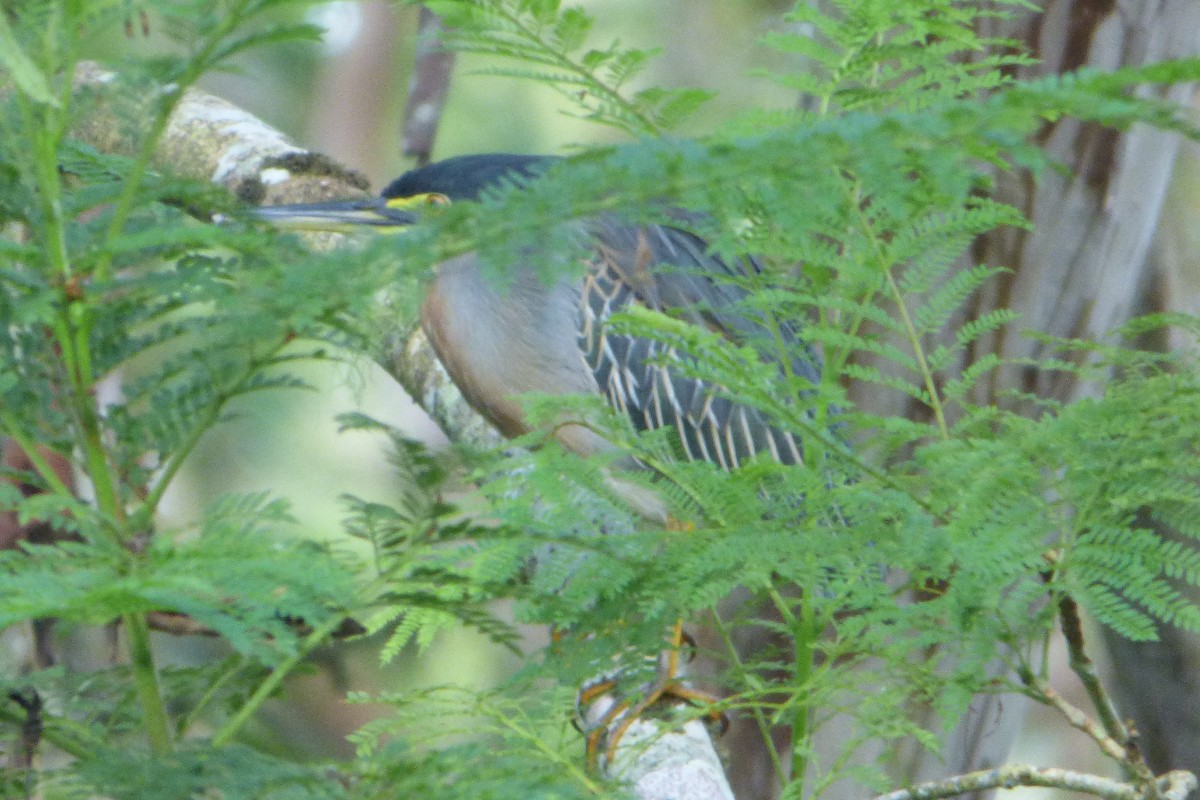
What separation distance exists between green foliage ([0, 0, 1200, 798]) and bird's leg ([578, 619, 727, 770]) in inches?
17.3

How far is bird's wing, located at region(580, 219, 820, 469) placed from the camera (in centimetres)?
337

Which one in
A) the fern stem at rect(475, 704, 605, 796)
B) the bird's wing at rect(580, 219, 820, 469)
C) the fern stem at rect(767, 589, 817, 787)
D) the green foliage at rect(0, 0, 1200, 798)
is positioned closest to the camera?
the green foliage at rect(0, 0, 1200, 798)

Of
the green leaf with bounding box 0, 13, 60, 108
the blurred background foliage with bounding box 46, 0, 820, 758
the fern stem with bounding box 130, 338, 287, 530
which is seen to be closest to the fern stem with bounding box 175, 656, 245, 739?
the fern stem with bounding box 130, 338, 287, 530

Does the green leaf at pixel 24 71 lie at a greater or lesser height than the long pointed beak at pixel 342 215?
greater

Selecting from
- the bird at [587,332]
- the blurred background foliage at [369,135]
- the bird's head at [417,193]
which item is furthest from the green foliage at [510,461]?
the blurred background foliage at [369,135]

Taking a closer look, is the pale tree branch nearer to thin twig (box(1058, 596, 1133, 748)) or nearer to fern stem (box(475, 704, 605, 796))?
fern stem (box(475, 704, 605, 796))

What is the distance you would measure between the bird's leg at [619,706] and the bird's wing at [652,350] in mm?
822

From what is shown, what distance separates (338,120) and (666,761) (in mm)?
4944

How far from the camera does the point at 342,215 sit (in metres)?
2.98

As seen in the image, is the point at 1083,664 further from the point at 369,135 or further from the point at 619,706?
the point at 369,135

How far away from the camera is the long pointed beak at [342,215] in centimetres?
284

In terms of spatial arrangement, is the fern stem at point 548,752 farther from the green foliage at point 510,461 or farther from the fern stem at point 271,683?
the fern stem at point 271,683

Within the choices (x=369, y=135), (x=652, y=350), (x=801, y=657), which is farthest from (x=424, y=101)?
(x=369, y=135)

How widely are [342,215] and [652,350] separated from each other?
84 cm
